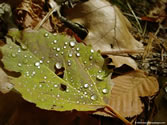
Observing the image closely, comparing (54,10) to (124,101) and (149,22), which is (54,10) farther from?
(149,22)

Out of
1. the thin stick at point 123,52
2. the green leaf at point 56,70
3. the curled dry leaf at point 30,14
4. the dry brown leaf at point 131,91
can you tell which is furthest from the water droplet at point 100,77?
the curled dry leaf at point 30,14

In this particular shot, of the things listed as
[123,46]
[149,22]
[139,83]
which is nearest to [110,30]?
[123,46]

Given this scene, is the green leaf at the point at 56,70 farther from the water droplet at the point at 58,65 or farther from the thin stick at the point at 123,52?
the thin stick at the point at 123,52

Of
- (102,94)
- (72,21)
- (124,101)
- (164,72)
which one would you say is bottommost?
(164,72)

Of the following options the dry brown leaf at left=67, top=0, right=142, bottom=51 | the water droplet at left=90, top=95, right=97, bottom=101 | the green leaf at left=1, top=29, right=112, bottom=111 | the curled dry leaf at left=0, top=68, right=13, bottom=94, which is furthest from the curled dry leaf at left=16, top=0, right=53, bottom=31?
the water droplet at left=90, top=95, right=97, bottom=101

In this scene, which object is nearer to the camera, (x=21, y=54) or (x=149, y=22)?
(x=21, y=54)

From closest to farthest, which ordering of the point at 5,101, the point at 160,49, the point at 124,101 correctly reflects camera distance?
the point at 5,101, the point at 124,101, the point at 160,49
